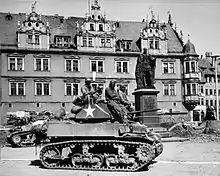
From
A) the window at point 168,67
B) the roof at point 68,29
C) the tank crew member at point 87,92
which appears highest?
the roof at point 68,29

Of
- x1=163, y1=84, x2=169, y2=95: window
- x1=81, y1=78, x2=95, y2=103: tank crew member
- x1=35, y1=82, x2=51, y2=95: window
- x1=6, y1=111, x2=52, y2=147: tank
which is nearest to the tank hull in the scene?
x1=81, y1=78, x2=95, y2=103: tank crew member

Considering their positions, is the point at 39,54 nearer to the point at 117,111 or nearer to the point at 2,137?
the point at 2,137

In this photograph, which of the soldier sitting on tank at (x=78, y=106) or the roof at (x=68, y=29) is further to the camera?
the roof at (x=68, y=29)

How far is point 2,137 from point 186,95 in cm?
2284

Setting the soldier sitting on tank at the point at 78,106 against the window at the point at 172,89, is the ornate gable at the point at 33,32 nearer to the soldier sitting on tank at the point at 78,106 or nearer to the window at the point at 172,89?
the window at the point at 172,89

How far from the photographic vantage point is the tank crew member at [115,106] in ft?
31.3

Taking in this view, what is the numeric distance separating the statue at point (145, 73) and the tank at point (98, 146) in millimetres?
6840

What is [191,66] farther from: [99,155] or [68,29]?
[99,155]

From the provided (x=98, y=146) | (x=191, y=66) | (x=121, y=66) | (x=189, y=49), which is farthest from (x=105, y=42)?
(x=98, y=146)

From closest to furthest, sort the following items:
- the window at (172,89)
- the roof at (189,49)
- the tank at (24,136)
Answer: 1. the tank at (24,136)
2. the roof at (189,49)
3. the window at (172,89)

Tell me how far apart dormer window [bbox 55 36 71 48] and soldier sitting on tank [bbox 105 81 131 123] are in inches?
924

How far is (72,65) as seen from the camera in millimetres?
33188

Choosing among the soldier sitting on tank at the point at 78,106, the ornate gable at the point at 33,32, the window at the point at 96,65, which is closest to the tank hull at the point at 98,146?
the soldier sitting on tank at the point at 78,106

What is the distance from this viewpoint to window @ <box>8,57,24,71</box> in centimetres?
3133
